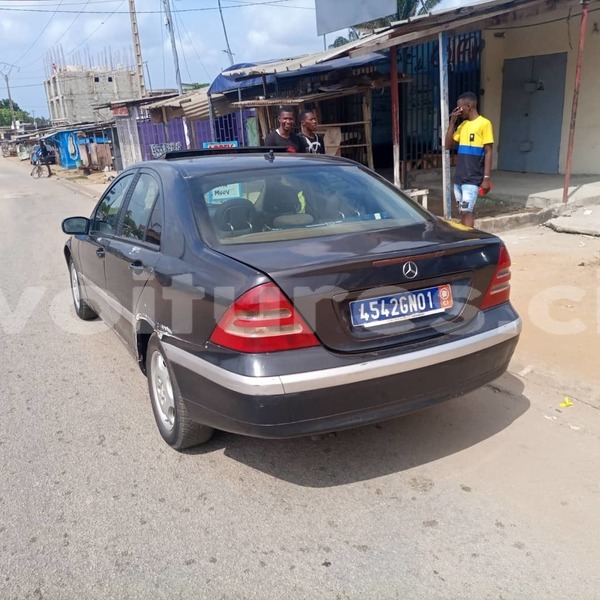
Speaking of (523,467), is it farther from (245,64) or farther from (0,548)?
(245,64)

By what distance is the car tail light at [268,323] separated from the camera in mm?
2543

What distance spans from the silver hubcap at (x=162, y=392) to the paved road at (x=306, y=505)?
0.57ft

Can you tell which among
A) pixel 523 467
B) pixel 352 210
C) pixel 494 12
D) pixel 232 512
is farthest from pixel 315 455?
pixel 494 12

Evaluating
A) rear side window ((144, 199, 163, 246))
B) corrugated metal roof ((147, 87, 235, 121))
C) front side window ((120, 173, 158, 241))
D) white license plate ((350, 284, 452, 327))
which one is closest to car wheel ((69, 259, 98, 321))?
front side window ((120, 173, 158, 241))

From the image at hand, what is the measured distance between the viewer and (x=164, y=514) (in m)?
2.77

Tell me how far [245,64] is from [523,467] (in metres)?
11.4

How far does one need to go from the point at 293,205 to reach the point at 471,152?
14.1 feet

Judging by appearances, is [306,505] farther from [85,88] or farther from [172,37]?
[85,88]

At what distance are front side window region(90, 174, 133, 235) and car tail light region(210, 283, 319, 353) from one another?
203cm

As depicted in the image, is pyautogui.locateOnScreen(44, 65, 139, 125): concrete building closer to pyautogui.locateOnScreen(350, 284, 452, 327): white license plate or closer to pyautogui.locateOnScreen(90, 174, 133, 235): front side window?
pyautogui.locateOnScreen(90, 174, 133, 235): front side window

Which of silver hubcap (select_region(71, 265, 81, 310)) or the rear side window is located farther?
silver hubcap (select_region(71, 265, 81, 310))

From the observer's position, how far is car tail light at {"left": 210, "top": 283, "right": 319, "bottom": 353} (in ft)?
8.34

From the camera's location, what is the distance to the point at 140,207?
3.80 m

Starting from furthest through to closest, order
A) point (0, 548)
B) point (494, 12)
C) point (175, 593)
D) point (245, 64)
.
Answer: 1. point (245, 64)
2. point (494, 12)
3. point (0, 548)
4. point (175, 593)
